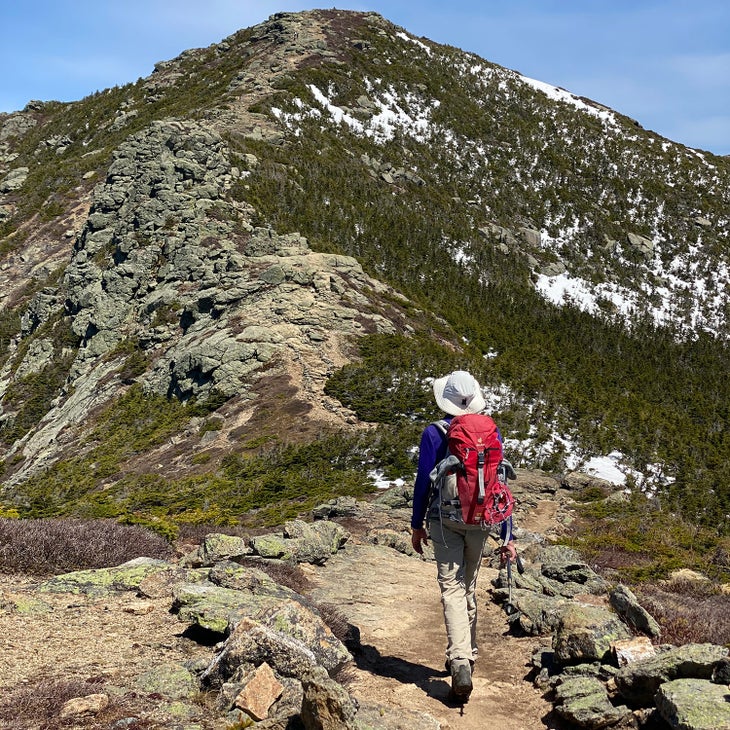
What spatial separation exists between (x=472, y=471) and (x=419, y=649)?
279 cm

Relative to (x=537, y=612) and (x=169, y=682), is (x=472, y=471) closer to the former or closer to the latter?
(x=169, y=682)

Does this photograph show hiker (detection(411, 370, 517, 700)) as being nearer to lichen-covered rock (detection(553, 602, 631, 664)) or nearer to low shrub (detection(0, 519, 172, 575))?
lichen-covered rock (detection(553, 602, 631, 664))

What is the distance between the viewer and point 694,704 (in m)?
3.80

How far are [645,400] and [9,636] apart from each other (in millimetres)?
34062

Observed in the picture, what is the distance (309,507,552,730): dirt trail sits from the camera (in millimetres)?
4938

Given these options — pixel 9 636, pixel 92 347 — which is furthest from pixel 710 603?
pixel 92 347

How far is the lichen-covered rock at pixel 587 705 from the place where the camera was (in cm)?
434

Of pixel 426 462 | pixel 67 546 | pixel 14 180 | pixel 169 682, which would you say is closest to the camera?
pixel 169 682

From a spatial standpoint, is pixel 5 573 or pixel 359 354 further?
pixel 359 354

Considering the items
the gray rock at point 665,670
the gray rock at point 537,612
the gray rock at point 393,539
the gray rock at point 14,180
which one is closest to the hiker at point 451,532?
the gray rock at point 665,670

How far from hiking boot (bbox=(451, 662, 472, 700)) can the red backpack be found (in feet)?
3.91

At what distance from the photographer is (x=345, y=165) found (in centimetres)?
4772

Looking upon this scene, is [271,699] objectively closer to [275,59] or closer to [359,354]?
[359,354]

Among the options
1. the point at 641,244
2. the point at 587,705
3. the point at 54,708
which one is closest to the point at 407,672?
the point at 587,705
